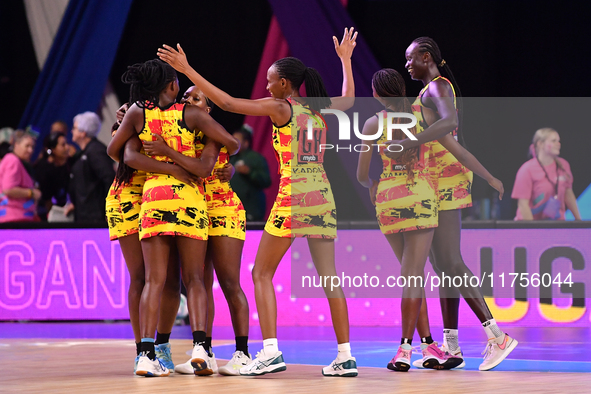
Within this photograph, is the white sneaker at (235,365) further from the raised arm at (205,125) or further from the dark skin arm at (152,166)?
the raised arm at (205,125)

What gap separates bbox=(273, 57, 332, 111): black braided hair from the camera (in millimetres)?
4594

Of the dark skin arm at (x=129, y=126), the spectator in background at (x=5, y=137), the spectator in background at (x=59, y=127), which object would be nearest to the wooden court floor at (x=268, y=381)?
the dark skin arm at (x=129, y=126)

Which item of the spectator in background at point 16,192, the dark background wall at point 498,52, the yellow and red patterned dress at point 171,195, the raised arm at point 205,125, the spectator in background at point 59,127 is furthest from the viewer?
the dark background wall at point 498,52

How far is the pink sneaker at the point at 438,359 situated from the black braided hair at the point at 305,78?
1548 mm

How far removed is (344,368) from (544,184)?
4.08m

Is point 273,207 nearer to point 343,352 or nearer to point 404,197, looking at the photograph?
point 404,197

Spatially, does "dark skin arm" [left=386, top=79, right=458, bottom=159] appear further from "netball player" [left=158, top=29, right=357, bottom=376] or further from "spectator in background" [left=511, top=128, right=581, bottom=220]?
"spectator in background" [left=511, top=128, right=581, bottom=220]

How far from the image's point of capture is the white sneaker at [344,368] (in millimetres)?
4430

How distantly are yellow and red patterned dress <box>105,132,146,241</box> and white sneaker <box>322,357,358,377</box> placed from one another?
136cm

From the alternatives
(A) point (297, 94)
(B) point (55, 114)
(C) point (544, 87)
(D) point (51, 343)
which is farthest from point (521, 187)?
(B) point (55, 114)

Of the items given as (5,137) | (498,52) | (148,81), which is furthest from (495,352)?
(5,137)

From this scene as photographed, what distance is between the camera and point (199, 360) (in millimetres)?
4422

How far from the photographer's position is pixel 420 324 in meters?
4.94

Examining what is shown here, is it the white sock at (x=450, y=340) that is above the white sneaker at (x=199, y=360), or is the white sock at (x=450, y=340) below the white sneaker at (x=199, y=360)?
above
